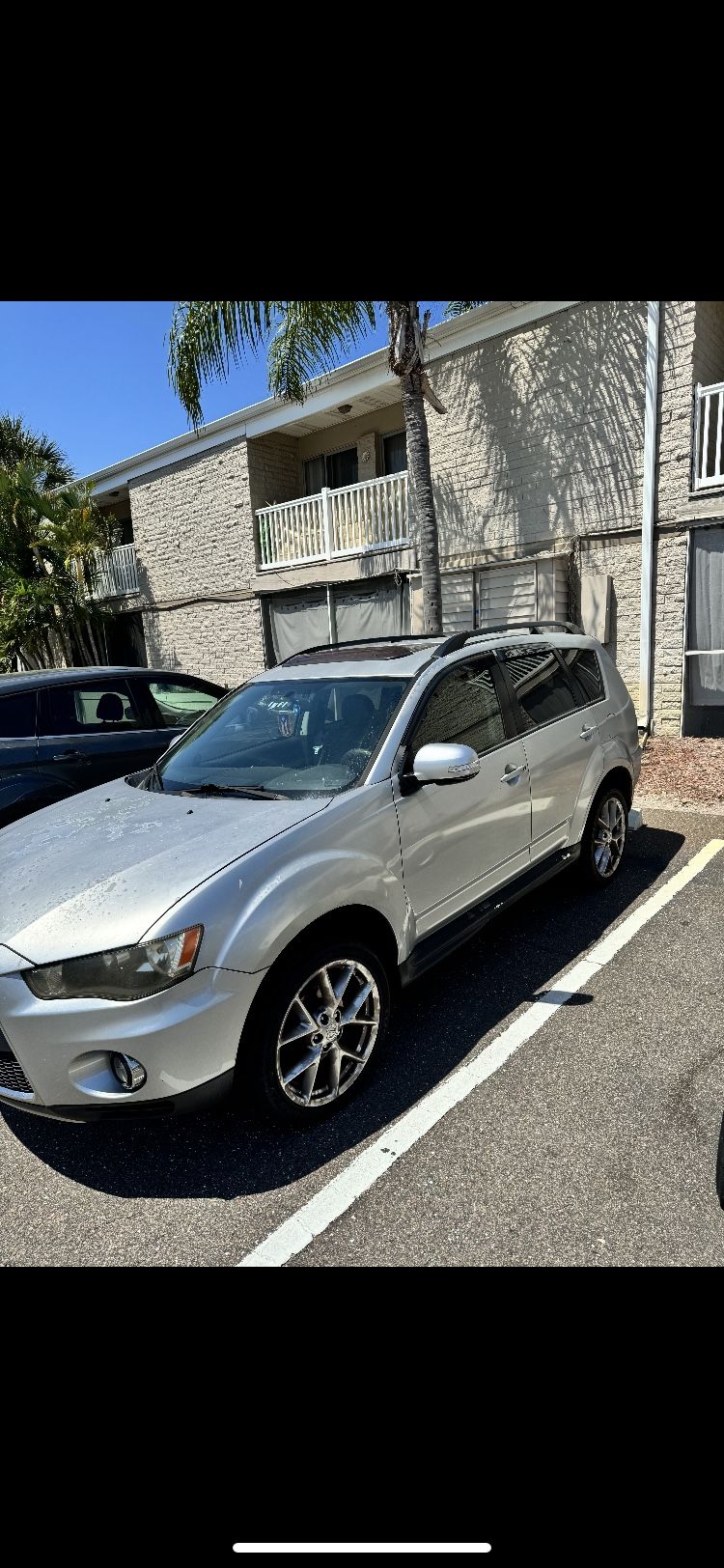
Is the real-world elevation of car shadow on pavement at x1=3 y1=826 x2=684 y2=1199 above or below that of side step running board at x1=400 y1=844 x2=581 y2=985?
below

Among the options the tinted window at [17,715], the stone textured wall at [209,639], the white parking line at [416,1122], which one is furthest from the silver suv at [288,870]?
the stone textured wall at [209,639]

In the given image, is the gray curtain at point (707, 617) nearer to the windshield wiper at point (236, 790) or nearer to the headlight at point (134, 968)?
the windshield wiper at point (236, 790)

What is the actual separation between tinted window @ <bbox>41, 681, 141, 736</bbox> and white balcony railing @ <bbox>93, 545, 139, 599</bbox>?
11.6 m

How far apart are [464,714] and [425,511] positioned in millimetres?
6063

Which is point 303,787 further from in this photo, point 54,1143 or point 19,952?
point 54,1143

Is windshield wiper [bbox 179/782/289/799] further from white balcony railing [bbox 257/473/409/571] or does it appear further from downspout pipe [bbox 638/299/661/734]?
white balcony railing [bbox 257/473/409/571]

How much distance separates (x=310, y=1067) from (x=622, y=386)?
8.84m

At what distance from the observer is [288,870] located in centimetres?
234

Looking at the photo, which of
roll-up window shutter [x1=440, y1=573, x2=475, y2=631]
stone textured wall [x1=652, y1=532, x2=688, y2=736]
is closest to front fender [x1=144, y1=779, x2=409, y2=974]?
stone textured wall [x1=652, y1=532, x2=688, y2=736]

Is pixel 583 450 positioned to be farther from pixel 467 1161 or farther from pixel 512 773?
pixel 467 1161

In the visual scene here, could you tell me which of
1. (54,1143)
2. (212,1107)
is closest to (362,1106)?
(212,1107)

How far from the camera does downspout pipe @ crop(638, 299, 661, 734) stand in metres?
8.15
